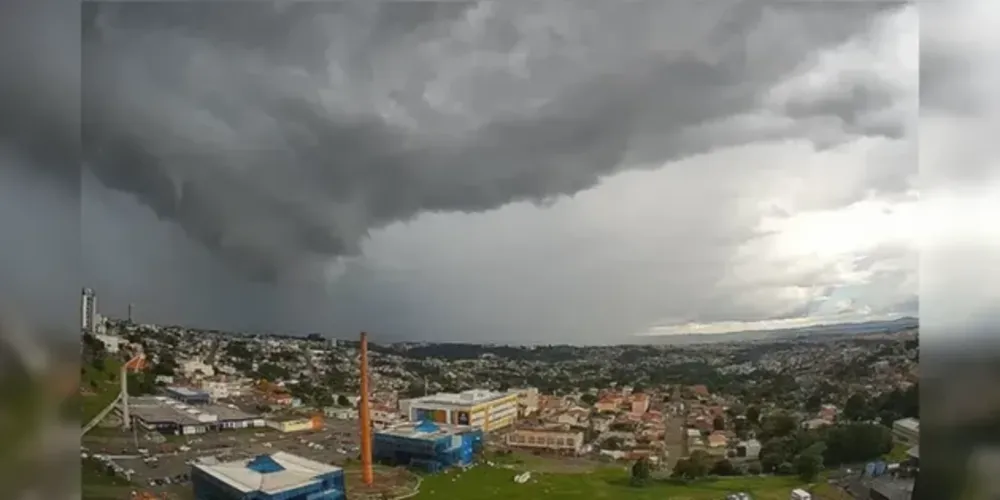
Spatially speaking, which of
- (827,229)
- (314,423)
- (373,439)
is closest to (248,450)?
(314,423)

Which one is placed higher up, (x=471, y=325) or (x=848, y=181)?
(x=848, y=181)

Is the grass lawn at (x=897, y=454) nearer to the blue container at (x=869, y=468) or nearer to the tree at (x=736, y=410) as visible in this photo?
the blue container at (x=869, y=468)

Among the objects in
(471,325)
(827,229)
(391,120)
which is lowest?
(471,325)

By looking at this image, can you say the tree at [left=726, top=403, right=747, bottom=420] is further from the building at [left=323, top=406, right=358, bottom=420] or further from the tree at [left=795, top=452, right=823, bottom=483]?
the building at [left=323, top=406, right=358, bottom=420]

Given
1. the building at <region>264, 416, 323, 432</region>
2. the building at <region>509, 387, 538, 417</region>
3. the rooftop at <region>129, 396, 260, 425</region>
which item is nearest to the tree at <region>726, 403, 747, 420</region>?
the building at <region>509, 387, 538, 417</region>

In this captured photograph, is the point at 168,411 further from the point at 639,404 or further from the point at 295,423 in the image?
the point at 639,404

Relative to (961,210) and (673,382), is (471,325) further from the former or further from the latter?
(961,210)
